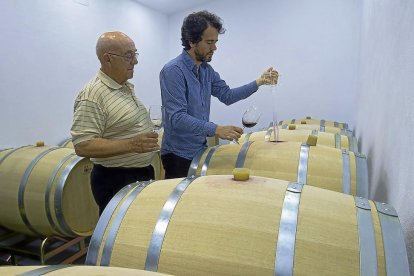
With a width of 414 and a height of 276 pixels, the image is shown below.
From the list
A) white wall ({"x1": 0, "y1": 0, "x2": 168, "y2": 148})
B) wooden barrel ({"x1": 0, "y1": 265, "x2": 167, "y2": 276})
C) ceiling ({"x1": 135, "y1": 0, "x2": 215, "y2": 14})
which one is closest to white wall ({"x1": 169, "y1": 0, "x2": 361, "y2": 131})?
ceiling ({"x1": 135, "y1": 0, "x2": 215, "y2": 14})

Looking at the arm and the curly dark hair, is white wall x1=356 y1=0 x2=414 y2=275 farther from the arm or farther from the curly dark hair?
the curly dark hair

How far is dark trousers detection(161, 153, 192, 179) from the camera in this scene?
82.2 inches

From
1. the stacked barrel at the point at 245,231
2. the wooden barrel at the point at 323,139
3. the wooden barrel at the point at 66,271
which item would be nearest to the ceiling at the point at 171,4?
the wooden barrel at the point at 323,139

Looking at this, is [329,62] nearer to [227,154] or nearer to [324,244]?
[227,154]

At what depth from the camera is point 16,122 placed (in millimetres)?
3562

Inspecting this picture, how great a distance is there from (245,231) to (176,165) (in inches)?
47.0

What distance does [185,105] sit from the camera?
1.97 metres

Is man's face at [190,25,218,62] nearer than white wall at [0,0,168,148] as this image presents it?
Yes

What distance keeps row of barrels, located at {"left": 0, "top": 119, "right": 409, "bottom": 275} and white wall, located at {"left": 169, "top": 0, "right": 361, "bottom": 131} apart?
13.3 ft

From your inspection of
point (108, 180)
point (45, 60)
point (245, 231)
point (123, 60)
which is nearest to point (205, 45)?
point (123, 60)

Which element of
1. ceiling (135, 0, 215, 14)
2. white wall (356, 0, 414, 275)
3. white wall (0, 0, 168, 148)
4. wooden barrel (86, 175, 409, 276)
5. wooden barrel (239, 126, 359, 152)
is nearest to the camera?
wooden barrel (86, 175, 409, 276)

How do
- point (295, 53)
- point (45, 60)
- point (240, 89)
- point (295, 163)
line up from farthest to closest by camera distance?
1. point (295, 53)
2. point (45, 60)
3. point (240, 89)
4. point (295, 163)

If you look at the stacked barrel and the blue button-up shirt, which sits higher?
the blue button-up shirt

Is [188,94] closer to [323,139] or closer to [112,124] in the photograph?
[112,124]
